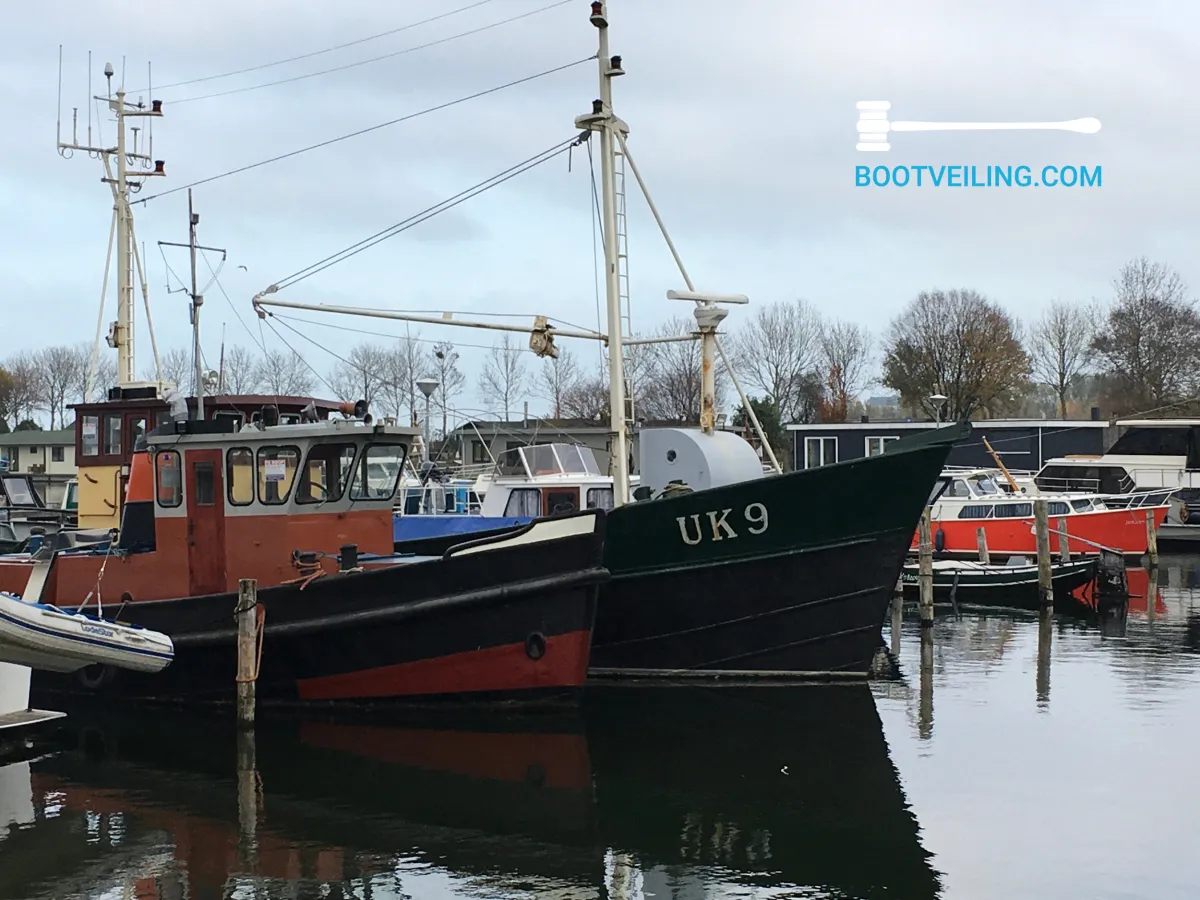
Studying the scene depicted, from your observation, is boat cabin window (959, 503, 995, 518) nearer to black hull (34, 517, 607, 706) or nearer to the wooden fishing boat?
the wooden fishing boat

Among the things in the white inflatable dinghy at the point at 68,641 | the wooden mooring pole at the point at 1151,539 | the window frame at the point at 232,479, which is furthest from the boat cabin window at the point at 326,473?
the wooden mooring pole at the point at 1151,539

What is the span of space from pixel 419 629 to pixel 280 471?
7.72ft

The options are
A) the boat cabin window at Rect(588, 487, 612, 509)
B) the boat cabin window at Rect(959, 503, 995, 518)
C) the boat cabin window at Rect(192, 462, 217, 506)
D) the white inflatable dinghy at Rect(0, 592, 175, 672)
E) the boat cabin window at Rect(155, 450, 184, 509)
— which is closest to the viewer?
the white inflatable dinghy at Rect(0, 592, 175, 672)

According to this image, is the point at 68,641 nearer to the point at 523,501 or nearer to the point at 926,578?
the point at 523,501

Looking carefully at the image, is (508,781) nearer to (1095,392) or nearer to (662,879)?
(662,879)

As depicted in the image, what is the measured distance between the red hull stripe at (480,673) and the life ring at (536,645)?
0.15 ft

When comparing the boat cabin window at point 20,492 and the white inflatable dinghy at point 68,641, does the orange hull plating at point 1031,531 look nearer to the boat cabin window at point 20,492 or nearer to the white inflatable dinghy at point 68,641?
the boat cabin window at point 20,492

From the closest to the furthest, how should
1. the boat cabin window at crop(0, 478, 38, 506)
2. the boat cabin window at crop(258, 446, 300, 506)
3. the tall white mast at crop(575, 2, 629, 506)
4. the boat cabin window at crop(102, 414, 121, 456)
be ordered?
the boat cabin window at crop(258, 446, 300, 506) < the tall white mast at crop(575, 2, 629, 506) < the boat cabin window at crop(102, 414, 121, 456) < the boat cabin window at crop(0, 478, 38, 506)

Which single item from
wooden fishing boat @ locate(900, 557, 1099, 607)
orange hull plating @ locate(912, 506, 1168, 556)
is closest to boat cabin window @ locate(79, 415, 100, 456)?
wooden fishing boat @ locate(900, 557, 1099, 607)

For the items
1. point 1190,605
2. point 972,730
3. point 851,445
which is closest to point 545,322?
point 972,730

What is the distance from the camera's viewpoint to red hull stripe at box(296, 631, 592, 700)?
43.7 ft

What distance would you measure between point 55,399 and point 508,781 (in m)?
73.6

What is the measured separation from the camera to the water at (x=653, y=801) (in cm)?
920

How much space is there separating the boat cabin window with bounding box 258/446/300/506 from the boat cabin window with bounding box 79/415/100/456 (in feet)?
22.5
